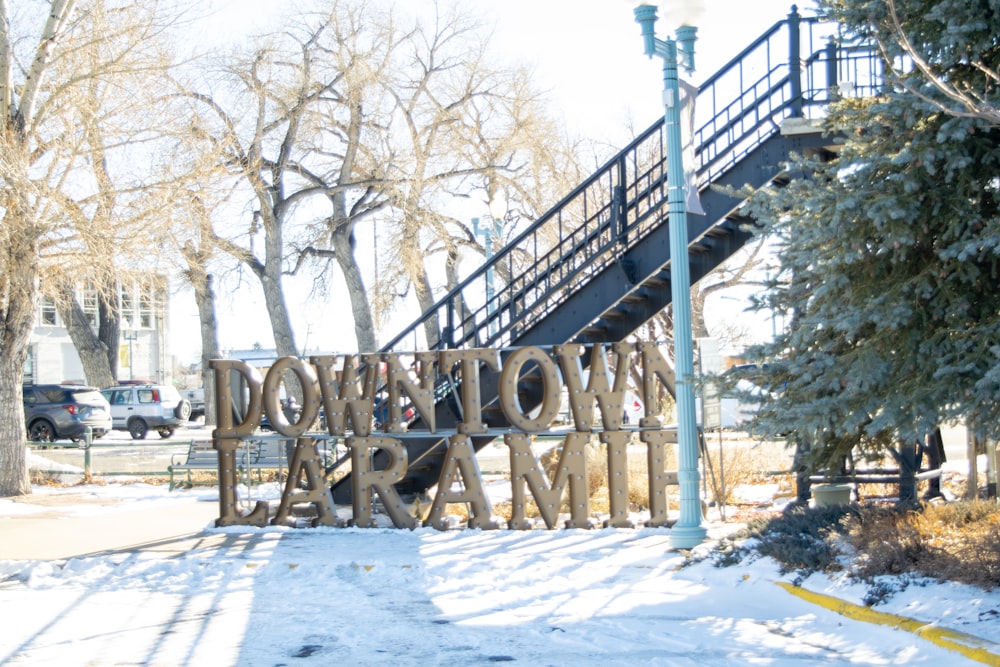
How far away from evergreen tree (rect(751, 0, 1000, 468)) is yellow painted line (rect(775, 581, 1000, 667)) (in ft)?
3.70

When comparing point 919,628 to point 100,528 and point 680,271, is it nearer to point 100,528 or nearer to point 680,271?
point 680,271

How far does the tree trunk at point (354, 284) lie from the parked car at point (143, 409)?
11.2m

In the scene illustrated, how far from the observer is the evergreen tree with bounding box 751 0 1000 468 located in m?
7.18

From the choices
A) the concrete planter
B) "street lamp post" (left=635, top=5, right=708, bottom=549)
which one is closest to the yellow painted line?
"street lamp post" (left=635, top=5, right=708, bottom=549)

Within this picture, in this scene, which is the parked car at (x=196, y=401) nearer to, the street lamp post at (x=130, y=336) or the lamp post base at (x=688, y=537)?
the street lamp post at (x=130, y=336)

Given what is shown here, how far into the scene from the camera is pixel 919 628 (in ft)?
22.5

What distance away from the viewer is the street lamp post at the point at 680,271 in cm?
1058

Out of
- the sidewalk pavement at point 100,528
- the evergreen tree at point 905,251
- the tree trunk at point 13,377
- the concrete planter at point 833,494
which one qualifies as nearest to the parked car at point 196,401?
the tree trunk at point 13,377

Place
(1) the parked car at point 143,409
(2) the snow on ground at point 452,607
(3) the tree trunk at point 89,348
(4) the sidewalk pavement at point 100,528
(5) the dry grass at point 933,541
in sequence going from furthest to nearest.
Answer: (1) the parked car at point 143,409 → (3) the tree trunk at point 89,348 → (4) the sidewalk pavement at point 100,528 → (5) the dry grass at point 933,541 → (2) the snow on ground at point 452,607

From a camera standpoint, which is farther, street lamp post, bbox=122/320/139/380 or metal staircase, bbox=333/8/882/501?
street lamp post, bbox=122/320/139/380

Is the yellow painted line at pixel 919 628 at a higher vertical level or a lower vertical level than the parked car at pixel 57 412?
lower

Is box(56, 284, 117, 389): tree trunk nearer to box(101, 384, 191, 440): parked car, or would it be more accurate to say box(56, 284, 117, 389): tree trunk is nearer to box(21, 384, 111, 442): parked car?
box(101, 384, 191, 440): parked car

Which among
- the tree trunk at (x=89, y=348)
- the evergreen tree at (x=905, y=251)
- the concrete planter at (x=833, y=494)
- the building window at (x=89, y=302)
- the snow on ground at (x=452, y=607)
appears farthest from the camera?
the tree trunk at (x=89, y=348)

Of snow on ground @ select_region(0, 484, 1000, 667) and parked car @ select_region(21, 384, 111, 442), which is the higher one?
parked car @ select_region(21, 384, 111, 442)
